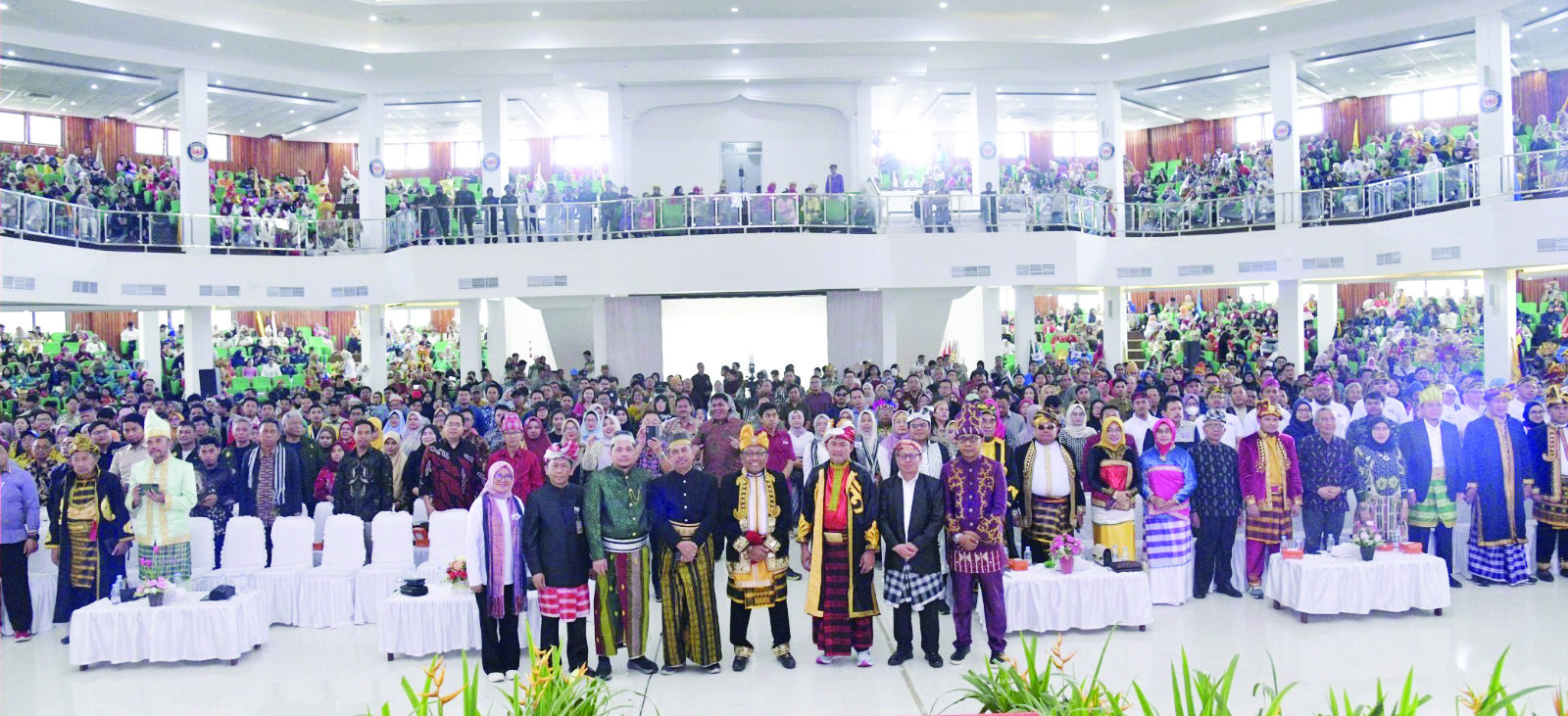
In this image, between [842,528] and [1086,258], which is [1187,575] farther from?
[1086,258]

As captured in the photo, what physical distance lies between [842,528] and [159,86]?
78.7 feet

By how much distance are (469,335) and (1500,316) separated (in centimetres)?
1778

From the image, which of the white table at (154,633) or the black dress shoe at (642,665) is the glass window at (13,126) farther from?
the black dress shoe at (642,665)

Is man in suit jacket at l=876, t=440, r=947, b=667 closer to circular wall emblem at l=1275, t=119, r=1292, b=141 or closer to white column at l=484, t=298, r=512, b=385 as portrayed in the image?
white column at l=484, t=298, r=512, b=385

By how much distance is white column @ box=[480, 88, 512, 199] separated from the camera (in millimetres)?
23969

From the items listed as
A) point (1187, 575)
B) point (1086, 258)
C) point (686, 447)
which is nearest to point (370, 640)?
point (686, 447)

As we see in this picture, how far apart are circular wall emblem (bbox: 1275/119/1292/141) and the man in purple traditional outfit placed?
1790 centimetres

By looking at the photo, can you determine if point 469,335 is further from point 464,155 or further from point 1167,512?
point 1167,512

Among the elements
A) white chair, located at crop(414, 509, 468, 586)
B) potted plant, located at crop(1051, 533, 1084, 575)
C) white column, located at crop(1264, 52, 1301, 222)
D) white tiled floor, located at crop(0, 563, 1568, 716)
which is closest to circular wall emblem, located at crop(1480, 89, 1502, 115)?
white column, located at crop(1264, 52, 1301, 222)

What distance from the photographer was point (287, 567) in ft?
29.4

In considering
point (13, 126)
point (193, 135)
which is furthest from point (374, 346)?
point (13, 126)

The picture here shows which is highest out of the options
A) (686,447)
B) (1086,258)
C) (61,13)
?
(61,13)

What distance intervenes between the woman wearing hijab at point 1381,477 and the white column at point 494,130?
60.8 ft

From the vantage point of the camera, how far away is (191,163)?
72.0 feet
